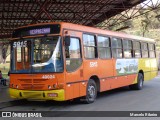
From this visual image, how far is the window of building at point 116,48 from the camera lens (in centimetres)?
1455

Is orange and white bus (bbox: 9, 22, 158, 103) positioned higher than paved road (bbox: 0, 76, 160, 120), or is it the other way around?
orange and white bus (bbox: 9, 22, 158, 103)

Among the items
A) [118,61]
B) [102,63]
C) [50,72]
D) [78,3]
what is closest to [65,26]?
[50,72]

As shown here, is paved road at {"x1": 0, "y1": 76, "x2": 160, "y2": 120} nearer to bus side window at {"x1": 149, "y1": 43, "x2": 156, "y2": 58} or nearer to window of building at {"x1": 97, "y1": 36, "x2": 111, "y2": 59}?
window of building at {"x1": 97, "y1": 36, "x2": 111, "y2": 59}

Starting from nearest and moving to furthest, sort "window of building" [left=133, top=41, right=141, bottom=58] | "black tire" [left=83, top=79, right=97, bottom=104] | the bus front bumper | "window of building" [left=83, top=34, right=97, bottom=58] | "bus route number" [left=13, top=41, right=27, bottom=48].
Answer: the bus front bumper < "bus route number" [left=13, top=41, right=27, bottom=48] < "black tire" [left=83, top=79, right=97, bottom=104] < "window of building" [left=83, top=34, right=97, bottom=58] < "window of building" [left=133, top=41, right=141, bottom=58]

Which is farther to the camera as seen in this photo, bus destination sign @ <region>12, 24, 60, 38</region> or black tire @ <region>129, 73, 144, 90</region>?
black tire @ <region>129, 73, 144, 90</region>

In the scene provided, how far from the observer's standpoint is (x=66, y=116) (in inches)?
374

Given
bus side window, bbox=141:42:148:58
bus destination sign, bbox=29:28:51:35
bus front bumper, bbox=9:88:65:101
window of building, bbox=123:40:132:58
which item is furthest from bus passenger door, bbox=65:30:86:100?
bus side window, bbox=141:42:148:58

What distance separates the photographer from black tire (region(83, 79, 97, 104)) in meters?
11.9

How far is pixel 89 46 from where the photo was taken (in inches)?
490

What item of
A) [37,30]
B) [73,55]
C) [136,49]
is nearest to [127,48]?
[136,49]

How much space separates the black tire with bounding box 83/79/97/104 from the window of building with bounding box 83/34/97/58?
0.99 m

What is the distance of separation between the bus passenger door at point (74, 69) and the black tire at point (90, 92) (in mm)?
353

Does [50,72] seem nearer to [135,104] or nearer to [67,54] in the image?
[67,54]

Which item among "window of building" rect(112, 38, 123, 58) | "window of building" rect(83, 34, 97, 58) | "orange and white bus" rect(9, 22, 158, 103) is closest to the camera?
"orange and white bus" rect(9, 22, 158, 103)
